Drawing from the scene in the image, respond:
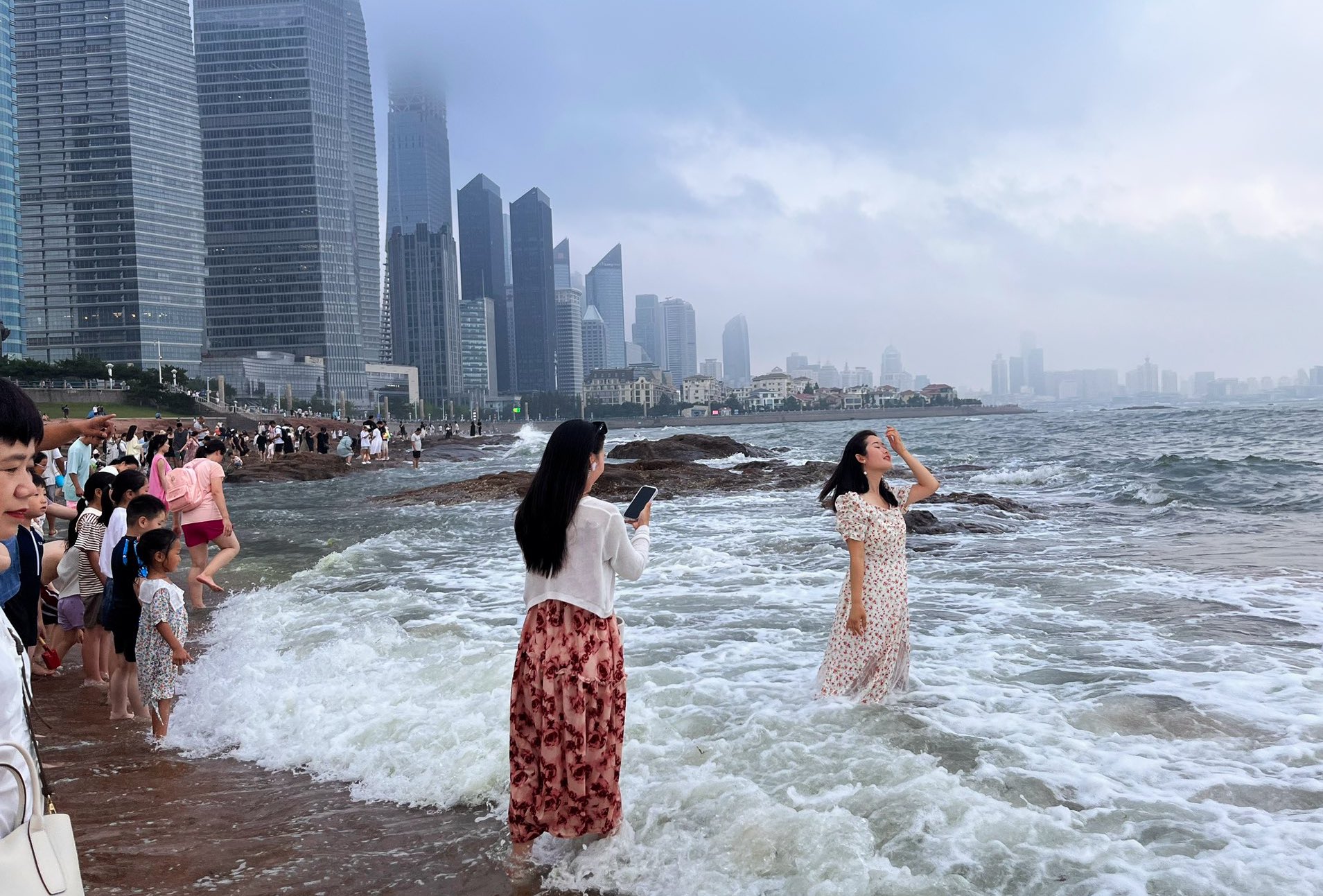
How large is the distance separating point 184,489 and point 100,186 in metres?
128

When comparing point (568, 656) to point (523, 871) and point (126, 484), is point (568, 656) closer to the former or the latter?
point (523, 871)

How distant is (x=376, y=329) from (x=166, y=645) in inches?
6100

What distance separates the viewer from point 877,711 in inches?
215

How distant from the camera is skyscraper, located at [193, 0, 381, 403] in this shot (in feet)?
448

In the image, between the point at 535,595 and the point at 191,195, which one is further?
the point at 191,195

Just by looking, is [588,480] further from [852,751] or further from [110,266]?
[110,266]

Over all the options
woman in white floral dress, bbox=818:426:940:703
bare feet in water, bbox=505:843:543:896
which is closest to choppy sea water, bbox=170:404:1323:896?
bare feet in water, bbox=505:843:543:896

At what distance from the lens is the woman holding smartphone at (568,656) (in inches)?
147

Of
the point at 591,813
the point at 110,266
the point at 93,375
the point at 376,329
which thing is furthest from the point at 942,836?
the point at 376,329

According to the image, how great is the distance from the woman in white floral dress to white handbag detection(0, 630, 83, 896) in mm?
4307

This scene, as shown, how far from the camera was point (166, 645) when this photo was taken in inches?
215

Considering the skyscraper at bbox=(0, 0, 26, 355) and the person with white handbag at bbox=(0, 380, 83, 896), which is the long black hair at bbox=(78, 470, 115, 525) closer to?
the person with white handbag at bbox=(0, 380, 83, 896)

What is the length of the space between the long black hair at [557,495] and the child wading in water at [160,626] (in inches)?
114

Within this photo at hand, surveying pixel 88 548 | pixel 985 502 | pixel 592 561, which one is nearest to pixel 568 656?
pixel 592 561
